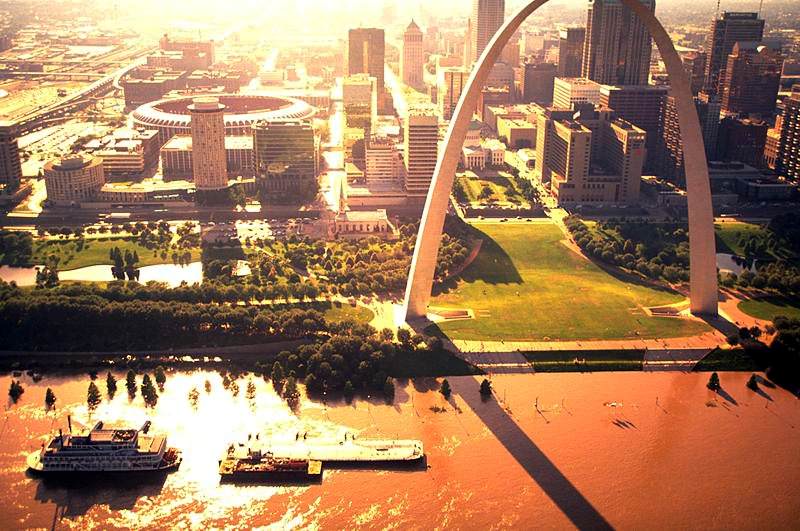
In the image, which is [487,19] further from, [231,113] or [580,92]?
[231,113]

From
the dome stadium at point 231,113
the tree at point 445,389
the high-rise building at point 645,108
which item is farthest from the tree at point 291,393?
the high-rise building at point 645,108

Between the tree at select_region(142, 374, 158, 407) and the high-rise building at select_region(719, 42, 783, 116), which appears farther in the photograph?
the high-rise building at select_region(719, 42, 783, 116)

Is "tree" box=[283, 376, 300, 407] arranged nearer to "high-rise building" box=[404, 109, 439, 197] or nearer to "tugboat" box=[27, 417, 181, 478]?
"tugboat" box=[27, 417, 181, 478]

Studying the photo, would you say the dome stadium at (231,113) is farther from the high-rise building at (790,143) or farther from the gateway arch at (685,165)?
the high-rise building at (790,143)

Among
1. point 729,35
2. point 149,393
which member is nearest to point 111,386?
point 149,393

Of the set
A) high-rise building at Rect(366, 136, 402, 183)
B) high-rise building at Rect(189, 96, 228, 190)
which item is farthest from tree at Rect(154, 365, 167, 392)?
high-rise building at Rect(366, 136, 402, 183)

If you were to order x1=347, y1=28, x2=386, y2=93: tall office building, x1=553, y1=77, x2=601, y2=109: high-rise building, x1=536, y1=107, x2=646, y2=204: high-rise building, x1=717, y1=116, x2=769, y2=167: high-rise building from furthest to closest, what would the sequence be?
x1=347, y1=28, x2=386, y2=93: tall office building → x1=553, y1=77, x2=601, y2=109: high-rise building → x1=717, y1=116, x2=769, y2=167: high-rise building → x1=536, y1=107, x2=646, y2=204: high-rise building

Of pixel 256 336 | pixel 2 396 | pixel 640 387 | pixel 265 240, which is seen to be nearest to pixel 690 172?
pixel 640 387
